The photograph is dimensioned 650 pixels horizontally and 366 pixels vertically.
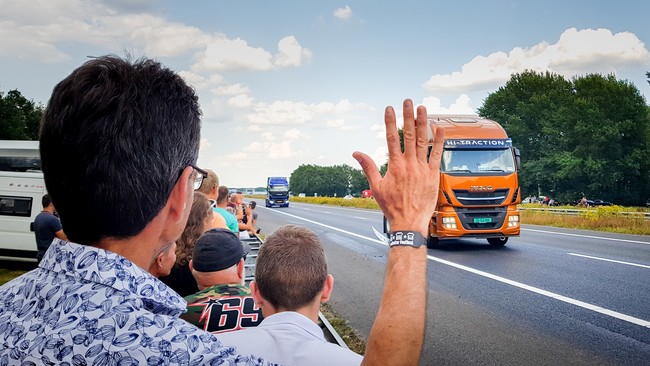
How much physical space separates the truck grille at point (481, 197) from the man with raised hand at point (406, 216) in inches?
493

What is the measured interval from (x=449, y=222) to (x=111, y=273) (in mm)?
13176

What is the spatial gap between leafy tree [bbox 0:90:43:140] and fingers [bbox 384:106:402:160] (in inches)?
2342

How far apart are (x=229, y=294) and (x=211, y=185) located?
3467 mm

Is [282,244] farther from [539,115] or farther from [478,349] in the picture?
[539,115]

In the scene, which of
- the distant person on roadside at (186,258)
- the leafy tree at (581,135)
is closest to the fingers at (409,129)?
the distant person on roadside at (186,258)

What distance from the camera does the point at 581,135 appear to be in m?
53.3

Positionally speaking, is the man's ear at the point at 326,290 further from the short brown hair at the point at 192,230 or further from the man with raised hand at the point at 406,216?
the short brown hair at the point at 192,230

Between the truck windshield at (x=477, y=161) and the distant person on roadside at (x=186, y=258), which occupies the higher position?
the truck windshield at (x=477, y=161)

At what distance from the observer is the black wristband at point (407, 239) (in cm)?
139

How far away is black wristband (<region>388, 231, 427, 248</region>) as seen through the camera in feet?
4.57

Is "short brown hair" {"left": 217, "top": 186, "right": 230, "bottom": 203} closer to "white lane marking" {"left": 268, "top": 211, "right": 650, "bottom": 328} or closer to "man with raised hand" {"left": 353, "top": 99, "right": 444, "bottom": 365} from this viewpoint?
"white lane marking" {"left": 268, "top": 211, "right": 650, "bottom": 328}

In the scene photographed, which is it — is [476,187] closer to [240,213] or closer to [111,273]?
[240,213]

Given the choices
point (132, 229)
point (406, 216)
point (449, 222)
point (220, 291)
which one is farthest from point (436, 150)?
point (449, 222)

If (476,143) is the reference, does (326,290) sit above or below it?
below
